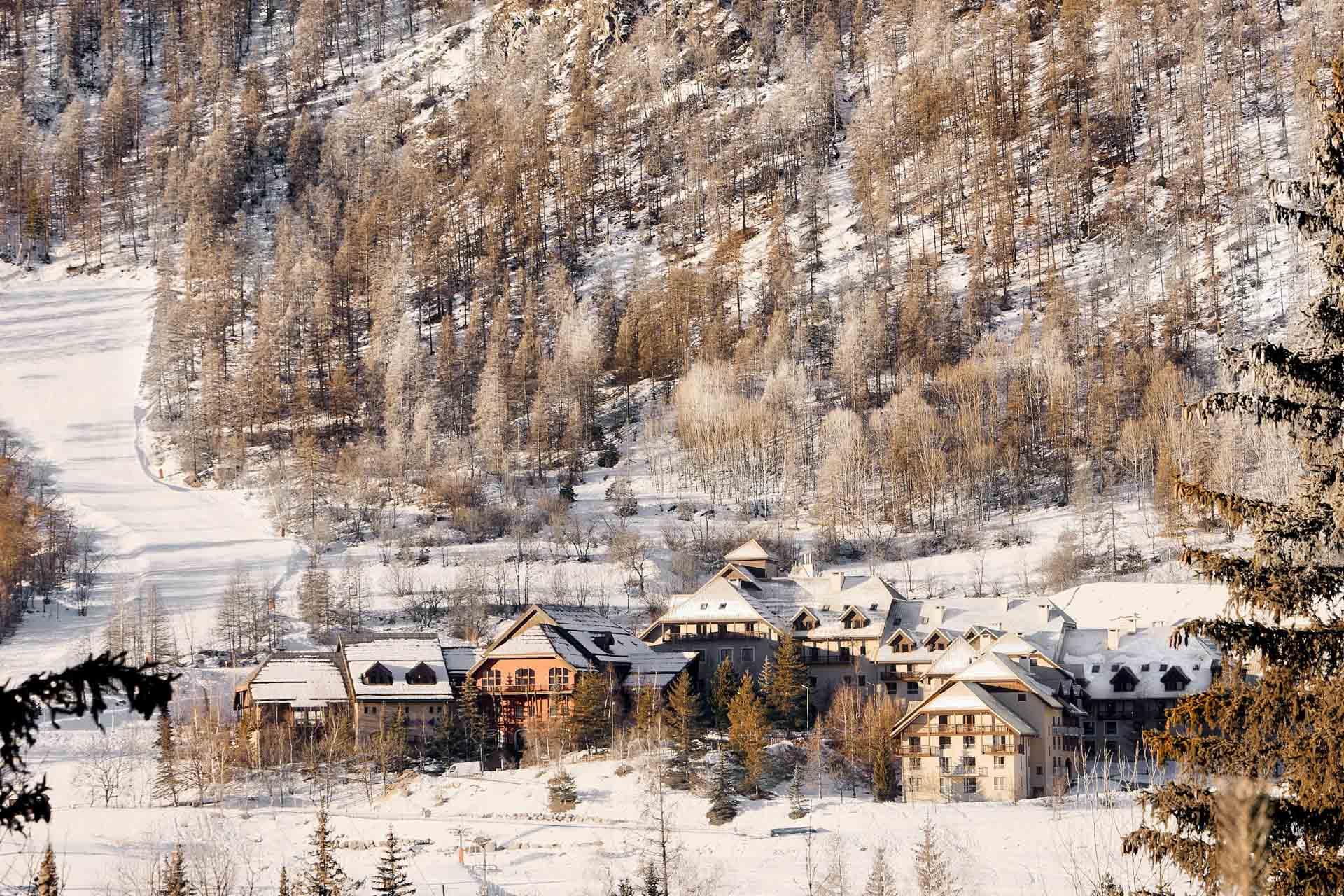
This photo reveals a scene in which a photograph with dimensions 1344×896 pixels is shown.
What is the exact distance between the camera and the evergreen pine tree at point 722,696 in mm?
65500

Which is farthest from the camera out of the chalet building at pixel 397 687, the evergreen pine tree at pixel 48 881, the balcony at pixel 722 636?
the balcony at pixel 722 636

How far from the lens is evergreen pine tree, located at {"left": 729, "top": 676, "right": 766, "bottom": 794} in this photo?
5788cm

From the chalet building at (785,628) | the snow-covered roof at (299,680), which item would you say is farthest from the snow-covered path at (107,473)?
the chalet building at (785,628)

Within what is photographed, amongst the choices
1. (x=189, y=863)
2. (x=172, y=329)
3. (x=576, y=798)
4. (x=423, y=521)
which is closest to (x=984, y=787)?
(x=576, y=798)

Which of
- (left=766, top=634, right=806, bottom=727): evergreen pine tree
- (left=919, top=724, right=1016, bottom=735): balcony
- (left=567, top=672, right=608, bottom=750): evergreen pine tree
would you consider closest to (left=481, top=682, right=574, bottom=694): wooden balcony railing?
(left=567, top=672, right=608, bottom=750): evergreen pine tree

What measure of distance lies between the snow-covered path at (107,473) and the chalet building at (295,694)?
1430 centimetres

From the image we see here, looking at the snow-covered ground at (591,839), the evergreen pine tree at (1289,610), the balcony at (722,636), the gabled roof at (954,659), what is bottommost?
the snow-covered ground at (591,839)

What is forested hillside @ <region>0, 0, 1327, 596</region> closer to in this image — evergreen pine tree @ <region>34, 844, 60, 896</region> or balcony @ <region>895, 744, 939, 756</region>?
balcony @ <region>895, 744, 939, 756</region>

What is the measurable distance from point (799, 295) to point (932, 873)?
11025cm

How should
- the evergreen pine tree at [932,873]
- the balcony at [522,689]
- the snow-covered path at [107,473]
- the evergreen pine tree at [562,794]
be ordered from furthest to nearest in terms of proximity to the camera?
the snow-covered path at [107,473]
the balcony at [522,689]
the evergreen pine tree at [562,794]
the evergreen pine tree at [932,873]

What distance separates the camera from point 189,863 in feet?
163

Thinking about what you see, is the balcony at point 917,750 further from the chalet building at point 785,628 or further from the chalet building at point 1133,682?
the chalet building at point 785,628

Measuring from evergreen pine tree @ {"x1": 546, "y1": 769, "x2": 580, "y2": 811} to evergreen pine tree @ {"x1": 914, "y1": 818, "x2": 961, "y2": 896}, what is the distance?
14.5 metres

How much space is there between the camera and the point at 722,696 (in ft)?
216
